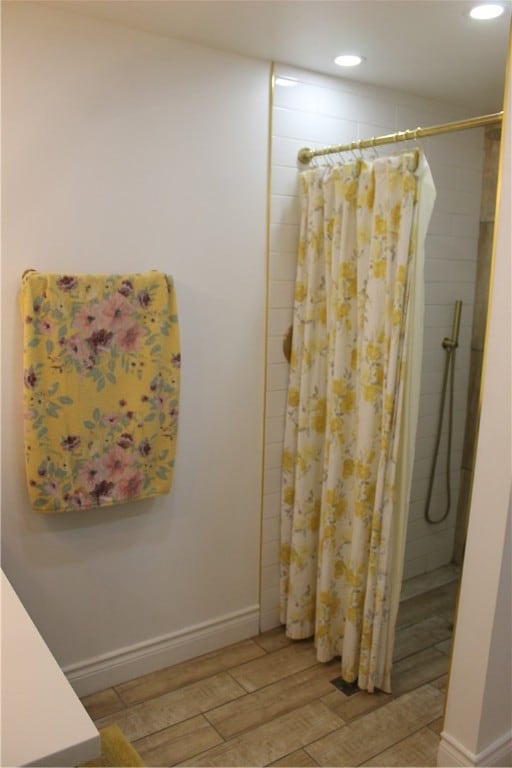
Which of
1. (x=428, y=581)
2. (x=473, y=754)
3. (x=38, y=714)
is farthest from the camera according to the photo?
(x=428, y=581)

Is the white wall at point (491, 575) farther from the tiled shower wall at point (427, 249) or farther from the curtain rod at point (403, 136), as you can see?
the tiled shower wall at point (427, 249)

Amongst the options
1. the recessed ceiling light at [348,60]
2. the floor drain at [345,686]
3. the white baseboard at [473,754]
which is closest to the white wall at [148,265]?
the recessed ceiling light at [348,60]

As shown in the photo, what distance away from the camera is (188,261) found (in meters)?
2.35

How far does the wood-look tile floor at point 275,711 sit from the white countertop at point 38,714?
42.1 inches

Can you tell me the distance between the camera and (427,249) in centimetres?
306

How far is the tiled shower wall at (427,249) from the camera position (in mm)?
2545

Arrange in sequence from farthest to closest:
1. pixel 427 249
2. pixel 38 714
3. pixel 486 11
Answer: pixel 427 249, pixel 486 11, pixel 38 714

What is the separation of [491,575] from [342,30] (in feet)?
5.93

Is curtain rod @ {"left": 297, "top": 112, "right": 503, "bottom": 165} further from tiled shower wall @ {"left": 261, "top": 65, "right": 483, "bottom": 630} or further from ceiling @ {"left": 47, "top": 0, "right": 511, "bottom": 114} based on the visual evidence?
ceiling @ {"left": 47, "top": 0, "right": 511, "bottom": 114}

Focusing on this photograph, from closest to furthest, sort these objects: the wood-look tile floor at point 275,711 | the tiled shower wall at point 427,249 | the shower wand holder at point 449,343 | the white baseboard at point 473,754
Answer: the white baseboard at point 473,754
the wood-look tile floor at point 275,711
the tiled shower wall at point 427,249
the shower wand holder at point 449,343

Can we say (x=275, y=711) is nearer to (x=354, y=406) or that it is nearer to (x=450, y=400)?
(x=354, y=406)

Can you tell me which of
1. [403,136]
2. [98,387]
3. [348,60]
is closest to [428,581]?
[98,387]

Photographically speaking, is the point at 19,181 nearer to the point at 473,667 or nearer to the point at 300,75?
the point at 300,75

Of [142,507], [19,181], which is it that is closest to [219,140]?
[19,181]
